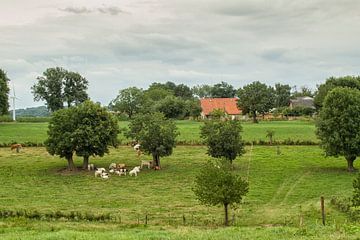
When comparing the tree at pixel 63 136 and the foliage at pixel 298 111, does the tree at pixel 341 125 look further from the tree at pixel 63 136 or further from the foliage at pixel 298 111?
the foliage at pixel 298 111

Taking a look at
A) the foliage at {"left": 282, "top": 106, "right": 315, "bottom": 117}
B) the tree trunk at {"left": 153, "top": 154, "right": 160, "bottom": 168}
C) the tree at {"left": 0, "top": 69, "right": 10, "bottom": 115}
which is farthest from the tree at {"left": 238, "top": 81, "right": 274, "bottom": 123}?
the tree trunk at {"left": 153, "top": 154, "right": 160, "bottom": 168}

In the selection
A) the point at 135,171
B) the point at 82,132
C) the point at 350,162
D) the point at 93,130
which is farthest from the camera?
the point at 93,130

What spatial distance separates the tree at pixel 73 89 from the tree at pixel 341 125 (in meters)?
98.5

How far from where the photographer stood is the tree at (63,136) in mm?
58000

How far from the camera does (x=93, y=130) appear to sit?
194 ft

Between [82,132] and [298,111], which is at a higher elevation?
[298,111]

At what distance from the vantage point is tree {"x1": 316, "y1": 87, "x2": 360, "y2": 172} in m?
55.9

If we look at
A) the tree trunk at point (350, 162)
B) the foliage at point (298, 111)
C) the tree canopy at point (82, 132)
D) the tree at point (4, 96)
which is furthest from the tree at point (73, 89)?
the tree trunk at point (350, 162)

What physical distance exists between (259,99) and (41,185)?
295ft

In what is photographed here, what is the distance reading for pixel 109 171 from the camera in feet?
192

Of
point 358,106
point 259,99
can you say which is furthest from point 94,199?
point 259,99

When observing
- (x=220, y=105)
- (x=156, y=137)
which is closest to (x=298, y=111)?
(x=220, y=105)

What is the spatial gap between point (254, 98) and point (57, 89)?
57390 mm

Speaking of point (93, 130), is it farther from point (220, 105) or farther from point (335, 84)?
point (220, 105)
